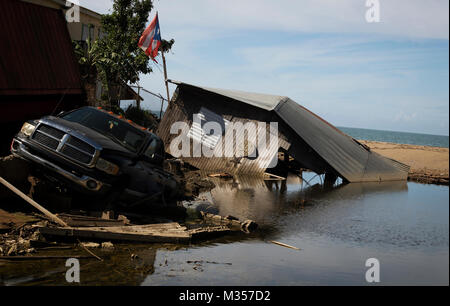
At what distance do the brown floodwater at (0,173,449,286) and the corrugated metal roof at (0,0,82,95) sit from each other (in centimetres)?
692

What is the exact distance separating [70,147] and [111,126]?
178 cm

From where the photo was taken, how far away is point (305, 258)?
29.5 feet

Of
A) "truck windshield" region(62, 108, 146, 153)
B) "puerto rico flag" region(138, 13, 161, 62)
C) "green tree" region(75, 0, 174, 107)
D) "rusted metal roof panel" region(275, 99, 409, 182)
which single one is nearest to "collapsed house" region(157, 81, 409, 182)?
"rusted metal roof panel" region(275, 99, 409, 182)

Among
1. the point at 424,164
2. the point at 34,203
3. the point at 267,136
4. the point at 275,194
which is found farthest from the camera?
the point at 424,164

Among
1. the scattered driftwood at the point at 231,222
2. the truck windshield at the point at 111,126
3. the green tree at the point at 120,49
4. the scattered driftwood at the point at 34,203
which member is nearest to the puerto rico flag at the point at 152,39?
the green tree at the point at 120,49

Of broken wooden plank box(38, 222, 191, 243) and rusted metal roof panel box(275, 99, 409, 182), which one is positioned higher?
rusted metal roof panel box(275, 99, 409, 182)

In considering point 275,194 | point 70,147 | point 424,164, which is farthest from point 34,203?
point 424,164

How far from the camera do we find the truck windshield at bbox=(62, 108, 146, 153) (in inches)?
423

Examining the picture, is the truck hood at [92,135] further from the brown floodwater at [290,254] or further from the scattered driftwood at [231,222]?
the scattered driftwood at [231,222]

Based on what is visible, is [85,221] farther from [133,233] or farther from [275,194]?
[275,194]

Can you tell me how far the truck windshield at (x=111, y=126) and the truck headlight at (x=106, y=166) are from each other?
3.43ft

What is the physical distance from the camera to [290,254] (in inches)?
362

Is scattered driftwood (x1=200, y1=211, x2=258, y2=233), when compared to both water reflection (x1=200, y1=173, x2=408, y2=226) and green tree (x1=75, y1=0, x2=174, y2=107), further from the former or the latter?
green tree (x1=75, y1=0, x2=174, y2=107)

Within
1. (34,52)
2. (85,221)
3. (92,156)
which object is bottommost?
(85,221)
